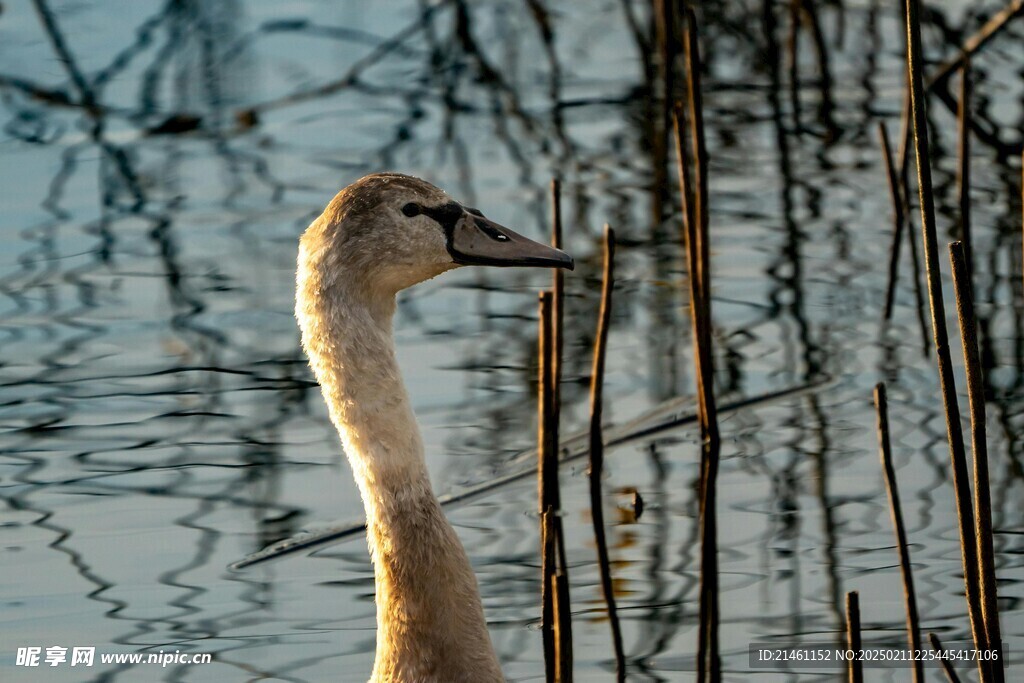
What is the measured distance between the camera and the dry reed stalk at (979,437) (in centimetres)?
380

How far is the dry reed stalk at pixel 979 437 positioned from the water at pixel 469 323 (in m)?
1.21

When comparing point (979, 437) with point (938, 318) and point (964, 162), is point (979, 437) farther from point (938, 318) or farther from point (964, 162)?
point (964, 162)

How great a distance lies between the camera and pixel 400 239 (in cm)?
456

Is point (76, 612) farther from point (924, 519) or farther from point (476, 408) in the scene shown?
point (924, 519)

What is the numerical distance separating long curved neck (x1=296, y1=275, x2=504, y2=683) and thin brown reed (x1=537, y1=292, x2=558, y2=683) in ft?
0.53

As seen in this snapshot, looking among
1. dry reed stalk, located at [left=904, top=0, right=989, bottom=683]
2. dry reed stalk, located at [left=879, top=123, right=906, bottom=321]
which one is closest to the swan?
dry reed stalk, located at [left=904, top=0, right=989, bottom=683]

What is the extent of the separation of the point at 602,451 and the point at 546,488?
669 millimetres

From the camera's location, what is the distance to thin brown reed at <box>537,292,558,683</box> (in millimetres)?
4387

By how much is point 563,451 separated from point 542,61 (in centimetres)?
519

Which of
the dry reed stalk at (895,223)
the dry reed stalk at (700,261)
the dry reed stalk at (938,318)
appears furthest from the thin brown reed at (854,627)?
the dry reed stalk at (895,223)

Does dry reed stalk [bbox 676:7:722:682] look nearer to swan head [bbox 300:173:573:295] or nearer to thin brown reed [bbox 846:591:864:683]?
swan head [bbox 300:173:573:295]

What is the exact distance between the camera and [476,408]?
7090 mm

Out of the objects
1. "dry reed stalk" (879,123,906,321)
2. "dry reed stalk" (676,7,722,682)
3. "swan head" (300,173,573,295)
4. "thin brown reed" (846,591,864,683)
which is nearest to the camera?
"thin brown reed" (846,591,864,683)

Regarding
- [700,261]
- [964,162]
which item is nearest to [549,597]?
[700,261]
